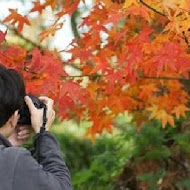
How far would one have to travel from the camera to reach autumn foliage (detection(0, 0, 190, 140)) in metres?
2.63

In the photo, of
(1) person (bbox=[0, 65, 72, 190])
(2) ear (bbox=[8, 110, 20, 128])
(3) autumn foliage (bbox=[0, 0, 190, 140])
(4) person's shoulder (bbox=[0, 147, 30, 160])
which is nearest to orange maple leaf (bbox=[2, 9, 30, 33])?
(3) autumn foliage (bbox=[0, 0, 190, 140])

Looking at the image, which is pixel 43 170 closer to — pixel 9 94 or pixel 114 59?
pixel 9 94

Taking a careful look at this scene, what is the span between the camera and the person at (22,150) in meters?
1.59

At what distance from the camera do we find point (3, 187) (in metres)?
1.59

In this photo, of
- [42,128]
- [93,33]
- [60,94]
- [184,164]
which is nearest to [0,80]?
[42,128]

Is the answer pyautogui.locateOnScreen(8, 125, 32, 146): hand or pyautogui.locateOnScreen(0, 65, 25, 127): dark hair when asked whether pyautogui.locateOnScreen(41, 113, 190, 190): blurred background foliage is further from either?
pyautogui.locateOnScreen(0, 65, 25, 127): dark hair

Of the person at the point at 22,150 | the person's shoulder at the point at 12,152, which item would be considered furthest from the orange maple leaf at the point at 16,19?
the person's shoulder at the point at 12,152

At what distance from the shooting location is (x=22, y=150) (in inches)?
63.7

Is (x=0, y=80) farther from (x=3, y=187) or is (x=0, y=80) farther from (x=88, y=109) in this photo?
(x=88, y=109)

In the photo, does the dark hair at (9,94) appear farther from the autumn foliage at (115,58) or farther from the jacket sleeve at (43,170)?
the autumn foliage at (115,58)

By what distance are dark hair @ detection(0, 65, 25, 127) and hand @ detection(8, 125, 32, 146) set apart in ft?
0.39

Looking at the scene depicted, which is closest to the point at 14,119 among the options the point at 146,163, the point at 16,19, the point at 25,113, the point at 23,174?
the point at 25,113

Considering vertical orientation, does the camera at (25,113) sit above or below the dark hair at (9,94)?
below

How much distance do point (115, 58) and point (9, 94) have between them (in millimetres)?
1786
